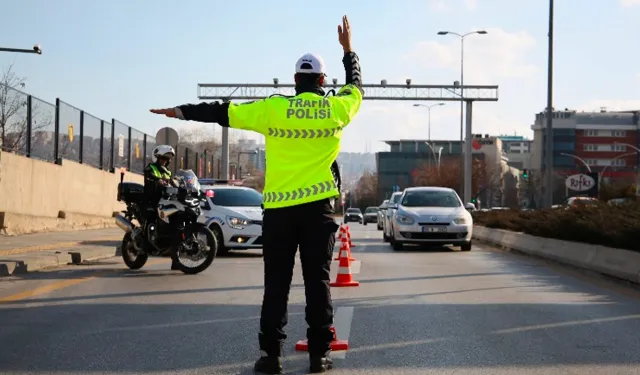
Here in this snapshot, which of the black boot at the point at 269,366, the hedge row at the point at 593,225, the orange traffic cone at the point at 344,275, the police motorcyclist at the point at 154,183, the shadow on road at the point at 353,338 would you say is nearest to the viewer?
the black boot at the point at 269,366

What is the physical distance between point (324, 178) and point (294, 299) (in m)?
4.60

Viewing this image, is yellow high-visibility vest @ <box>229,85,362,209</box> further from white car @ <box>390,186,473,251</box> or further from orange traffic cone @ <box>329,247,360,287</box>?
white car @ <box>390,186,473,251</box>

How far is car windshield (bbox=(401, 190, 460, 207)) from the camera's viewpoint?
2475cm

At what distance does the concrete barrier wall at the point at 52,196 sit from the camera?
23.5m

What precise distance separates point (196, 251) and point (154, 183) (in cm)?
117

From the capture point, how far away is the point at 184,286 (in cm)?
1248

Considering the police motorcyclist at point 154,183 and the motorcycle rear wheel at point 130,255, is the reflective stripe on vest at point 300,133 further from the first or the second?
the motorcycle rear wheel at point 130,255

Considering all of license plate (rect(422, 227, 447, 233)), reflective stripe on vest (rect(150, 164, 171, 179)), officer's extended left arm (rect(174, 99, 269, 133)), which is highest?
officer's extended left arm (rect(174, 99, 269, 133))

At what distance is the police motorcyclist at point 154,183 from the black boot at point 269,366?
8273 millimetres

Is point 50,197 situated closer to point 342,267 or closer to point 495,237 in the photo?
point 495,237

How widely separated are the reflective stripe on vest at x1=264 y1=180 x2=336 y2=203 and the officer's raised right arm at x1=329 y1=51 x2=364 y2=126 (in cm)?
45

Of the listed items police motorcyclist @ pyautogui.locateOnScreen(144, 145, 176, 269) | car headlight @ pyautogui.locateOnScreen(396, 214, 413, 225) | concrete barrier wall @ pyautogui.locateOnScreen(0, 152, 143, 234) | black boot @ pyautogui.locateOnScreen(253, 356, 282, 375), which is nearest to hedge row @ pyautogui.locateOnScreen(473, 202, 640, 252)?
car headlight @ pyautogui.locateOnScreen(396, 214, 413, 225)

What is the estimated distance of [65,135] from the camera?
29.0 m

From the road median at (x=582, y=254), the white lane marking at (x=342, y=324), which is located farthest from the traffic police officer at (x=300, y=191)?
the road median at (x=582, y=254)
